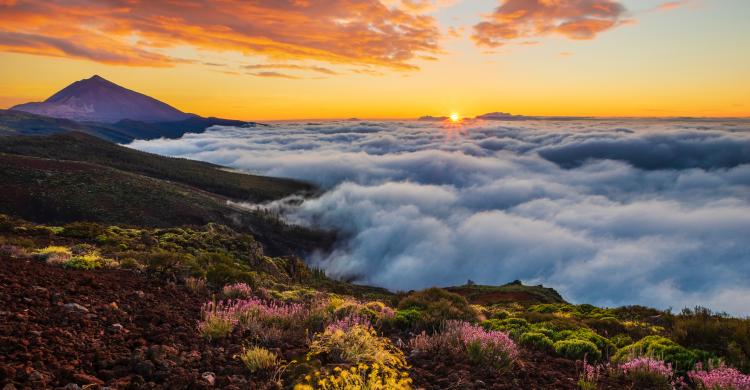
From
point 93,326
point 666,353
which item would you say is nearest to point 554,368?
point 666,353

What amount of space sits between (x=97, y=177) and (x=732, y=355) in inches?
3340

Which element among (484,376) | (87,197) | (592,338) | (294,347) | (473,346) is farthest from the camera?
(87,197)

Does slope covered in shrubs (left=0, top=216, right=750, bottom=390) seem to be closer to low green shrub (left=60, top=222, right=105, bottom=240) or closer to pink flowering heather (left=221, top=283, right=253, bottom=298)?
pink flowering heather (left=221, top=283, right=253, bottom=298)

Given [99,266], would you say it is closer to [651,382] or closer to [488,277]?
[651,382]

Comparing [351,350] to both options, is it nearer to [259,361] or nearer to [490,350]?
[259,361]

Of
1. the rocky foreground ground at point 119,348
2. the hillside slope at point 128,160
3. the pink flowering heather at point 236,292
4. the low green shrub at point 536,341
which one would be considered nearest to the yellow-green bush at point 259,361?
the rocky foreground ground at point 119,348

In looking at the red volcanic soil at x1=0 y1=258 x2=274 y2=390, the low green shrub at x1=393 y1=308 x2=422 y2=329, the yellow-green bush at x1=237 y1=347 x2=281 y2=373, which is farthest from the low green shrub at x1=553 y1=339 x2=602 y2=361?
the red volcanic soil at x1=0 y1=258 x2=274 y2=390

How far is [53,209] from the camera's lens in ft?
186

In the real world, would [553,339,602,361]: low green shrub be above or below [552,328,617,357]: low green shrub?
above

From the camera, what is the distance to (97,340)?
5.12 m

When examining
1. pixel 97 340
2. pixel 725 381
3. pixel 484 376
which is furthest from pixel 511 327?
pixel 97 340

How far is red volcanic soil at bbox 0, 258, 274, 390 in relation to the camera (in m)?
4.13

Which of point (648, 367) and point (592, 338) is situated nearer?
point (648, 367)

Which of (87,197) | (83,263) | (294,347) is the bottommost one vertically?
(87,197)
